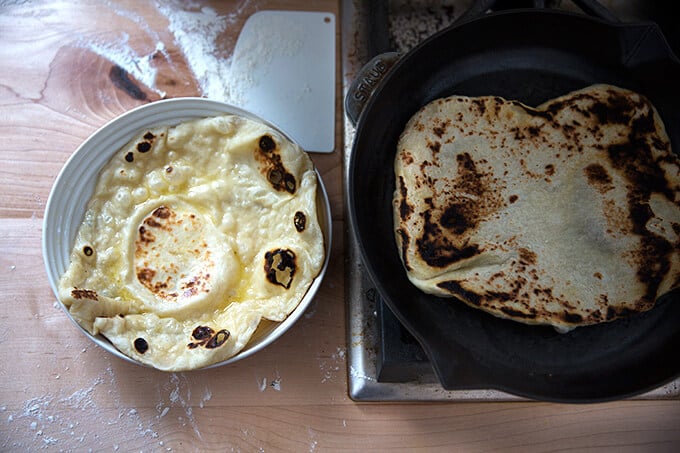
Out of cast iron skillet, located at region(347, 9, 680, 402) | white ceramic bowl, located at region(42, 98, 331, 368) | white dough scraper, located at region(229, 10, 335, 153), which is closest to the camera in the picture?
cast iron skillet, located at region(347, 9, 680, 402)

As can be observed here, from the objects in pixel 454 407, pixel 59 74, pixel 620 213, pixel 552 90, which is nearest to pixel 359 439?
pixel 454 407

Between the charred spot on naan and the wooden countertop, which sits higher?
the charred spot on naan

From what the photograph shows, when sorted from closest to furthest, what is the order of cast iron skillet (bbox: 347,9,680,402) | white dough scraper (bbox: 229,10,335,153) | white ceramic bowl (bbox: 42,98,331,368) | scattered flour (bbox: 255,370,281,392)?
cast iron skillet (bbox: 347,9,680,402) < white ceramic bowl (bbox: 42,98,331,368) < scattered flour (bbox: 255,370,281,392) < white dough scraper (bbox: 229,10,335,153)

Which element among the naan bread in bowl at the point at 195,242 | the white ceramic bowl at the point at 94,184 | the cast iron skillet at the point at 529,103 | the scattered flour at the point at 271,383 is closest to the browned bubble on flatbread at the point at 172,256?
the naan bread in bowl at the point at 195,242

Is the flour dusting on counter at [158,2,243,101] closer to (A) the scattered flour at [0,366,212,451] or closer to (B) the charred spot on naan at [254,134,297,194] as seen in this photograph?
(B) the charred spot on naan at [254,134,297,194]

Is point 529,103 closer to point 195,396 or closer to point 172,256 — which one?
point 172,256

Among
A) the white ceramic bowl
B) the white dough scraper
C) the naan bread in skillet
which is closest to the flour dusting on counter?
the white dough scraper

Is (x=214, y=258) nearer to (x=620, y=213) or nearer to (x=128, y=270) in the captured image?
(x=128, y=270)
